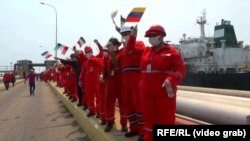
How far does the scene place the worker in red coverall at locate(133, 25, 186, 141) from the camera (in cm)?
527

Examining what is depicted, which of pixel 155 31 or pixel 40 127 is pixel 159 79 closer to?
pixel 155 31

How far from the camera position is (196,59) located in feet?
138

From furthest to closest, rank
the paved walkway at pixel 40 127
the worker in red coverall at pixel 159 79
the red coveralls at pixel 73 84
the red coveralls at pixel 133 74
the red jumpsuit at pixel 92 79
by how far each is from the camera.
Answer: the red coveralls at pixel 73 84 < the red jumpsuit at pixel 92 79 < the paved walkway at pixel 40 127 < the red coveralls at pixel 133 74 < the worker in red coverall at pixel 159 79

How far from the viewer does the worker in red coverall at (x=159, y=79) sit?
207 inches

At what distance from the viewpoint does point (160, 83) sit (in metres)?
5.38

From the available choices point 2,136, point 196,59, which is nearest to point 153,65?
point 2,136

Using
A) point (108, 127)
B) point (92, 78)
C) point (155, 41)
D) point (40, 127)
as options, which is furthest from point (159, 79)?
point (40, 127)

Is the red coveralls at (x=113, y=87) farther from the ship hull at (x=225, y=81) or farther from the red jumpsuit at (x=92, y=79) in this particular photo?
the ship hull at (x=225, y=81)

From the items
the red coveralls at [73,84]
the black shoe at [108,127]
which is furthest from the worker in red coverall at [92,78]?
the red coveralls at [73,84]

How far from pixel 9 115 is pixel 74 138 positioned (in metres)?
5.99

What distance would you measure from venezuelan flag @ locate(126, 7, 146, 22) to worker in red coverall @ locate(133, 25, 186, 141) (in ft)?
4.46

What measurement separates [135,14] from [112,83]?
4.61ft

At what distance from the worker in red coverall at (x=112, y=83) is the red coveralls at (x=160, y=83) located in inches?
72.8

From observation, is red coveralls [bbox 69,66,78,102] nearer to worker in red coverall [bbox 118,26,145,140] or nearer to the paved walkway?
the paved walkway
